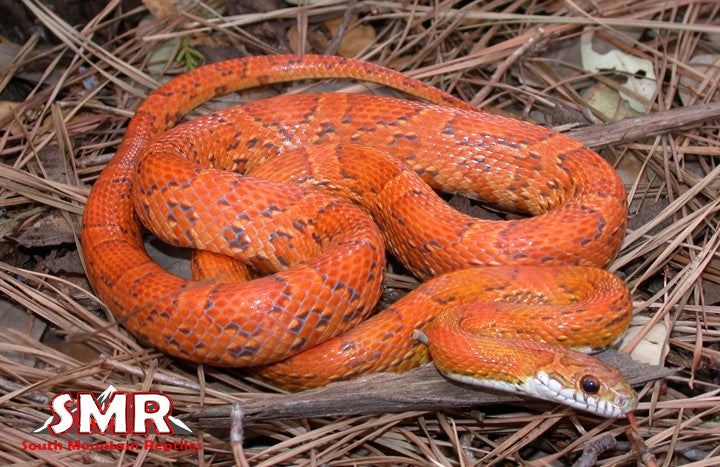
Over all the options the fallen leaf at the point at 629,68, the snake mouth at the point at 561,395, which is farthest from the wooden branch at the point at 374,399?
the fallen leaf at the point at 629,68

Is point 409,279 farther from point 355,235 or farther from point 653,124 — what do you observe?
point 653,124

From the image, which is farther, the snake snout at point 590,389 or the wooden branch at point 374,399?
the wooden branch at point 374,399

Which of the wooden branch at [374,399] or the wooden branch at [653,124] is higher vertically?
the wooden branch at [653,124]

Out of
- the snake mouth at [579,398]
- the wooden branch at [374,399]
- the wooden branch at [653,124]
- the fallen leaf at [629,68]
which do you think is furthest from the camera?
the fallen leaf at [629,68]

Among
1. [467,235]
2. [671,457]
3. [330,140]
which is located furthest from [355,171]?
[671,457]

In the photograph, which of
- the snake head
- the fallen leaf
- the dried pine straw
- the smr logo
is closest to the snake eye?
the snake head

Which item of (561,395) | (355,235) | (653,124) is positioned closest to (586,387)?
(561,395)

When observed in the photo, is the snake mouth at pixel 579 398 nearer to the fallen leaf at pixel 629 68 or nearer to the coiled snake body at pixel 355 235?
the coiled snake body at pixel 355 235
